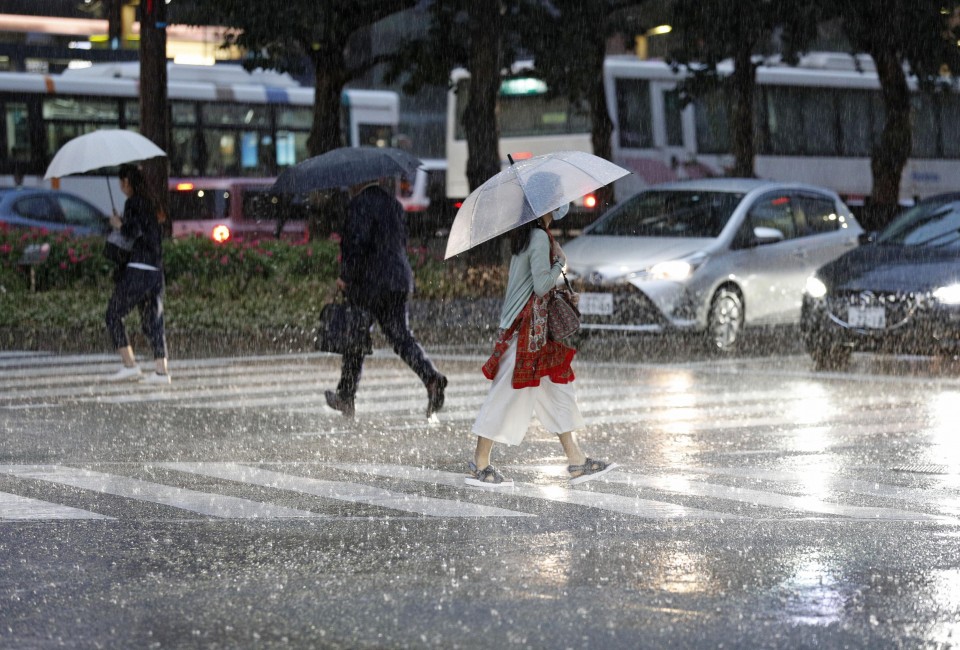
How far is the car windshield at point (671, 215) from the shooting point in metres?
17.2

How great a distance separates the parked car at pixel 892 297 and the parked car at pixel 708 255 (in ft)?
4.97

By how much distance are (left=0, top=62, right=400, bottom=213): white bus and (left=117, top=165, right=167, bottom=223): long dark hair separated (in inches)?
732

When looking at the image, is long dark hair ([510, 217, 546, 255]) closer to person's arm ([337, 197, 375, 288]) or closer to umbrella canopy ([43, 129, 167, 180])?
person's arm ([337, 197, 375, 288])

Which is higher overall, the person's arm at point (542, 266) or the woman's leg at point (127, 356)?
the person's arm at point (542, 266)

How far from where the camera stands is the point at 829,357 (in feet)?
49.4

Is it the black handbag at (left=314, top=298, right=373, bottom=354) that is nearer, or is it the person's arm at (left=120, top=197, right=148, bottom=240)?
the black handbag at (left=314, top=298, right=373, bottom=354)

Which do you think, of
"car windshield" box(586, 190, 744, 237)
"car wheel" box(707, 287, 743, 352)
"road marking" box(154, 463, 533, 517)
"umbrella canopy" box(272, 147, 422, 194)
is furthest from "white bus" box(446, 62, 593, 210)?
"road marking" box(154, 463, 533, 517)

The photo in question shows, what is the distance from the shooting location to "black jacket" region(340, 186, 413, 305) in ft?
37.2

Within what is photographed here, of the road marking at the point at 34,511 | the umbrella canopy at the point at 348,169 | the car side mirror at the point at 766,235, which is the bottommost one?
the road marking at the point at 34,511

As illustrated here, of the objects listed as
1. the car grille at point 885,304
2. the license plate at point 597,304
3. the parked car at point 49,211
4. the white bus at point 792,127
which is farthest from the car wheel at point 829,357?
the white bus at point 792,127

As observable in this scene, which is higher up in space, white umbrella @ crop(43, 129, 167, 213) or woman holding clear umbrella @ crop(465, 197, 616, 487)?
white umbrella @ crop(43, 129, 167, 213)

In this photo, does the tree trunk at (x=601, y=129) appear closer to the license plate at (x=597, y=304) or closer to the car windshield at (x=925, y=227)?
the license plate at (x=597, y=304)

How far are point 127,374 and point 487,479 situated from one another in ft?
20.0

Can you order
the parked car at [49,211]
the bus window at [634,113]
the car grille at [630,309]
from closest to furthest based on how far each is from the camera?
the car grille at [630,309] → the parked car at [49,211] → the bus window at [634,113]
